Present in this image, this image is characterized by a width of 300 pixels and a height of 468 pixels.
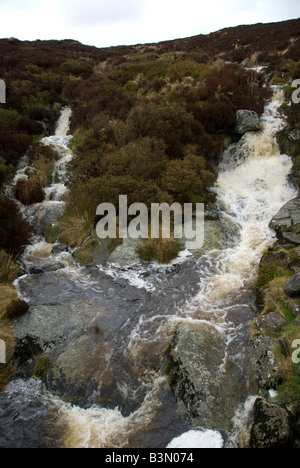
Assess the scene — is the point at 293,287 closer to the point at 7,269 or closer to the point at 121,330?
the point at 121,330

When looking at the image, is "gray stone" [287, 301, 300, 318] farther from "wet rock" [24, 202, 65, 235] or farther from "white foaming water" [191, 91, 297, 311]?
"wet rock" [24, 202, 65, 235]

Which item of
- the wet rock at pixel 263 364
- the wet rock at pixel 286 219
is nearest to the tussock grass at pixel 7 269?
the wet rock at pixel 263 364

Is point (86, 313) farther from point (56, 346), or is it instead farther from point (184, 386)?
point (184, 386)

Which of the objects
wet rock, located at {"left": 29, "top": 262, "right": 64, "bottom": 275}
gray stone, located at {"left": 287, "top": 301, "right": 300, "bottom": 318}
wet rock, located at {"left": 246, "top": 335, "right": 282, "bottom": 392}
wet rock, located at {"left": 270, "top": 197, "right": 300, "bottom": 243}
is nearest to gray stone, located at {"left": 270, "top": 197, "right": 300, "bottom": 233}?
wet rock, located at {"left": 270, "top": 197, "right": 300, "bottom": 243}

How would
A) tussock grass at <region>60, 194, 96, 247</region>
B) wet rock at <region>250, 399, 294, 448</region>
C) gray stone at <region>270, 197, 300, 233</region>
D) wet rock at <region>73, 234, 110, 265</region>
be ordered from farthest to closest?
tussock grass at <region>60, 194, 96, 247</region>, gray stone at <region>270, 197, 300, 233</region>, wet rock at <region>73, 234, 110, 265</region>, wet rock at <region>250, 399, 294, 448</region>

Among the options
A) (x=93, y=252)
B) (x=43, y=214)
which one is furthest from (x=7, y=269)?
(x=43, y=214)
